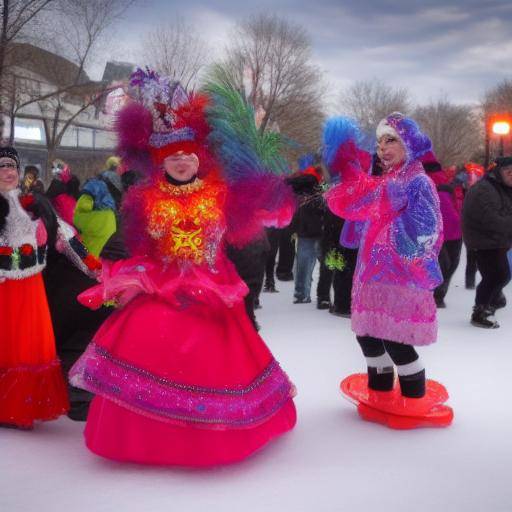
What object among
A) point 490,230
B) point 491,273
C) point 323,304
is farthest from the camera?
point 323,304

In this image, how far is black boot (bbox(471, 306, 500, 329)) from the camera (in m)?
6.14

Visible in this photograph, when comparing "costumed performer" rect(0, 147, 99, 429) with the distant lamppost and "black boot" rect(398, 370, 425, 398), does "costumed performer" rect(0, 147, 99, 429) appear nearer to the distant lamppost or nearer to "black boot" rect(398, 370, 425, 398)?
"black boot" rect(398, 370, 425, 398)

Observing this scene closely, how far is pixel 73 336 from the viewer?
3738mm

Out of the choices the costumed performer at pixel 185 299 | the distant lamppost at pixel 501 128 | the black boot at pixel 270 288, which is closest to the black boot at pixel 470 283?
the black boot at pixel 270 288

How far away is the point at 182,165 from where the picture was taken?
2.98 m

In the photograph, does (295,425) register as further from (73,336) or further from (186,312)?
(73,336)

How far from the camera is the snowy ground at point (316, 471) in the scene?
2.50 meters

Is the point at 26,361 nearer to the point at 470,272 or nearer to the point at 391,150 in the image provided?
the point at 391,150

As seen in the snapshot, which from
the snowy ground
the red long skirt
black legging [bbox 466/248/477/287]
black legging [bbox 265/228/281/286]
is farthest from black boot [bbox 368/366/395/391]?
black legging [bbox 466/248/477/287]

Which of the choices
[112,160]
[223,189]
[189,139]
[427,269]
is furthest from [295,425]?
[112,160]

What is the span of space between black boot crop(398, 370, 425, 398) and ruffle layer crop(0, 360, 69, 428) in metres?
2.04

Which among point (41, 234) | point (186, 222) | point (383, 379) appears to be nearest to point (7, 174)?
point (41, 234)

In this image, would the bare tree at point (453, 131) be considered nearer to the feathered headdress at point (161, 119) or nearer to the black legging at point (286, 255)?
the black legging at point (286, 255)

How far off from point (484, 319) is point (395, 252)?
3505mm
